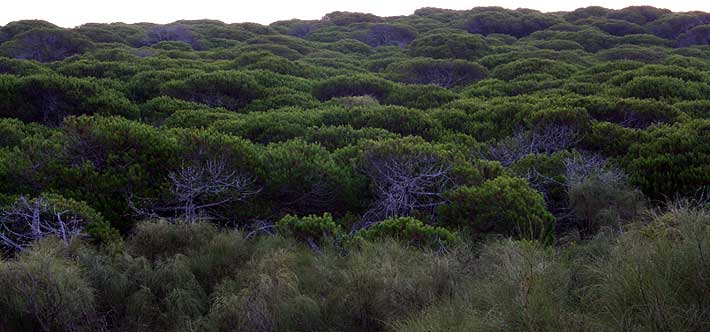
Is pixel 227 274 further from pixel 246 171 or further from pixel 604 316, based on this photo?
pixel 604 316

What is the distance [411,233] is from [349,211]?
2144 mm

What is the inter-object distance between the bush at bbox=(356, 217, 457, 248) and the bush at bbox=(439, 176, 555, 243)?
565mm

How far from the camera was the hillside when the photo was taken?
3.67 m

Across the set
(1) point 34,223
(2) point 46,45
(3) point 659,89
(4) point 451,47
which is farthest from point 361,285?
(2) point 46,45

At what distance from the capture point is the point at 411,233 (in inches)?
217

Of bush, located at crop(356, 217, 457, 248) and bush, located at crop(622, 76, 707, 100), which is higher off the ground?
bush, located at crop(356, 217, 457, 248)

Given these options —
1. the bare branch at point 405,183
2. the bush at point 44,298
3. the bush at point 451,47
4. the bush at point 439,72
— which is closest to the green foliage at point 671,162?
the bare branch at point 405,183

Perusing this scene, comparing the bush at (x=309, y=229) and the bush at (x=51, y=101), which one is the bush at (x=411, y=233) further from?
the bush at (x=51, y=101)

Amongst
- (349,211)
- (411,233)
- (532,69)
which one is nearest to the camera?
(411,233)

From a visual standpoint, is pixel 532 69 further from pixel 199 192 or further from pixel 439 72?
pixel 199 192

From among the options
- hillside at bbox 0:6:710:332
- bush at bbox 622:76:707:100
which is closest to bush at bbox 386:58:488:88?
hillside at bbox 0:6:710:332

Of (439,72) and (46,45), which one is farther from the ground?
(46,45)

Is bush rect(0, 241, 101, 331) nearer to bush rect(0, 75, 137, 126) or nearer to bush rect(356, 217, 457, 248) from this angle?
bush rect(356, 217, 457, 248)

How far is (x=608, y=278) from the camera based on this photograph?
342 cm
